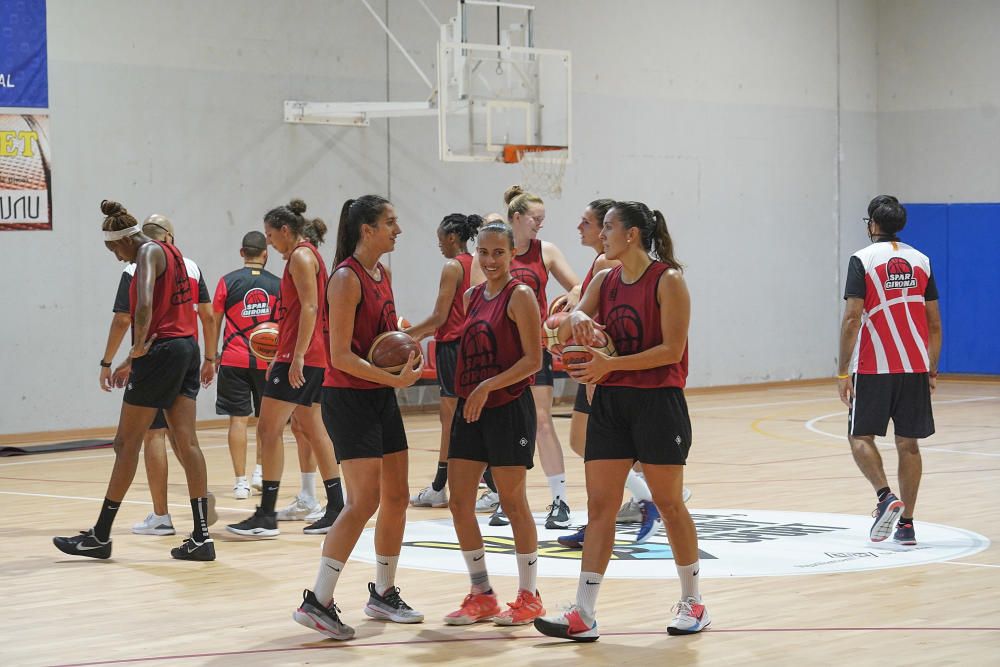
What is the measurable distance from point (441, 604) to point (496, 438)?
3.19 ft

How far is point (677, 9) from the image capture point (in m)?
18.8

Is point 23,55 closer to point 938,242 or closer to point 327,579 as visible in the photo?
point 327,579

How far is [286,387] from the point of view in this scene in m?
7.88

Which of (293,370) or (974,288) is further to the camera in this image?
(974,288)

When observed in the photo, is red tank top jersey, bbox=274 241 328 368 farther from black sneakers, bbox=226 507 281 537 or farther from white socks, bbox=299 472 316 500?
white socks, bbox=299 472 316 500

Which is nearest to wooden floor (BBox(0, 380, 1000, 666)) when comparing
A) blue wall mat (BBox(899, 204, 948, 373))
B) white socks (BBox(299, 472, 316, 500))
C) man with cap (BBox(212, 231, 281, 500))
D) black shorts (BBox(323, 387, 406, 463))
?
white socks (BBox(299, 472, 316, 500))

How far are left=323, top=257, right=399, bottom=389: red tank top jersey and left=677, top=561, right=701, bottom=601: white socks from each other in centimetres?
142

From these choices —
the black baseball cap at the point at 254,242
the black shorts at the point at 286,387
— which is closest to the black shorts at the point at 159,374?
the black shorts at the point at 286,387

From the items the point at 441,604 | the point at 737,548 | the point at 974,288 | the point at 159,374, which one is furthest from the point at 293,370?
the point at 974,288

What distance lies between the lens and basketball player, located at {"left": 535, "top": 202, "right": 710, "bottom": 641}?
5.39 metres

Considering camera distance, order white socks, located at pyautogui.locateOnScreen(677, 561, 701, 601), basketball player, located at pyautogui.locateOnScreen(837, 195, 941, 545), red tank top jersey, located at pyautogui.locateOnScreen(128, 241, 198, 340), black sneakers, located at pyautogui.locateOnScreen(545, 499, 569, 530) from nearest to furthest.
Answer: white socks, located at pyautogui.locateOnScreen(677, 561, 701, 601) < red tank top jersey, located at pyautogui.locateOnScreen(128, 241, 198, 340) < basketball player, located at pyautogui.locateOnScreen(837, 195, 941, 545) < black sneakers, located at pyautogui.locateOnScreen(545, 499, 569, 530)

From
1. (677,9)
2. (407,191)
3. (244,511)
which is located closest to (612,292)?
(244,511)

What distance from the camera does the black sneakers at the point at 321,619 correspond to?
5.44 m

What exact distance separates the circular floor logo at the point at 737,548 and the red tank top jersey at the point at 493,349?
4.81ft
